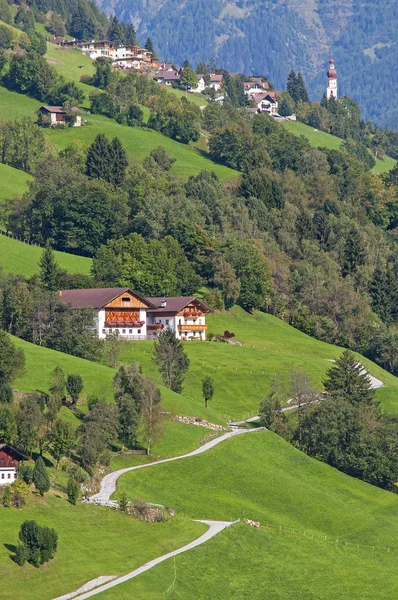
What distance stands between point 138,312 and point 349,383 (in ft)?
94.4

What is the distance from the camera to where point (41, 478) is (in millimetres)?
93688

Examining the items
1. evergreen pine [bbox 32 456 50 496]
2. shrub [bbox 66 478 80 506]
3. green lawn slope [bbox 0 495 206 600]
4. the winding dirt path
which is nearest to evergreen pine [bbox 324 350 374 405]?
the winding dirt path

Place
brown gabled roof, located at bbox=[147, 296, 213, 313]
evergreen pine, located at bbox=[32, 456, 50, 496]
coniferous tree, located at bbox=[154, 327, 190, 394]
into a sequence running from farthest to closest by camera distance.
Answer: brown gabled roof, located at bbox=[147, 296, 213, 313], coniferous tree, located at bbox=[154, 327, 190, 394], evergreen pine, located at bbox=[32, 456, 50, 496]

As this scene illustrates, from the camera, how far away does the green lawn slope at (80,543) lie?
8050cm

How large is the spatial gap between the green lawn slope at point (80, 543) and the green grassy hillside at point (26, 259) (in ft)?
259

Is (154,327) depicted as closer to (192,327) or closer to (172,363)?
(192,327)

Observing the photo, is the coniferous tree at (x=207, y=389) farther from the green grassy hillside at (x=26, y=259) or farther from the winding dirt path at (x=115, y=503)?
the green grassy hillside at (x=26, y=259)

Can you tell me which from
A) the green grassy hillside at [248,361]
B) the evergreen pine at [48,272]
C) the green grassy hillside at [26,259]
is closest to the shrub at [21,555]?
the green grassy hillside at [248,361]

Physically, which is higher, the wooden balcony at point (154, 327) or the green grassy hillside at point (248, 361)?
the wooden balcony at point (154, 327)

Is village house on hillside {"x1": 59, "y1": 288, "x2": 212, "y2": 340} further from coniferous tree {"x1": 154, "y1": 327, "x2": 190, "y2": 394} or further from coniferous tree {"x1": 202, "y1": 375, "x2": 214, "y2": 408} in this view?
coniferous tree {"x1": 202, "y1": 375, "x2": 214, "y2": 408}

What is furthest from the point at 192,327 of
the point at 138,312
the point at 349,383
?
the point at 349,383

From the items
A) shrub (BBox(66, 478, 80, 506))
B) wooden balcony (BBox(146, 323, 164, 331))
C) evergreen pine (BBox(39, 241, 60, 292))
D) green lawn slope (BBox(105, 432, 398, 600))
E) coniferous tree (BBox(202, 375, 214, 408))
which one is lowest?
green lawn slope (BBox(105, 432, 398, 600))

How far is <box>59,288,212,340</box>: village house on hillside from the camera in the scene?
15825 centimetres

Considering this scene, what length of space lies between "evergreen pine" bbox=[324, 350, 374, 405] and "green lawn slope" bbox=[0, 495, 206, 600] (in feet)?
161
